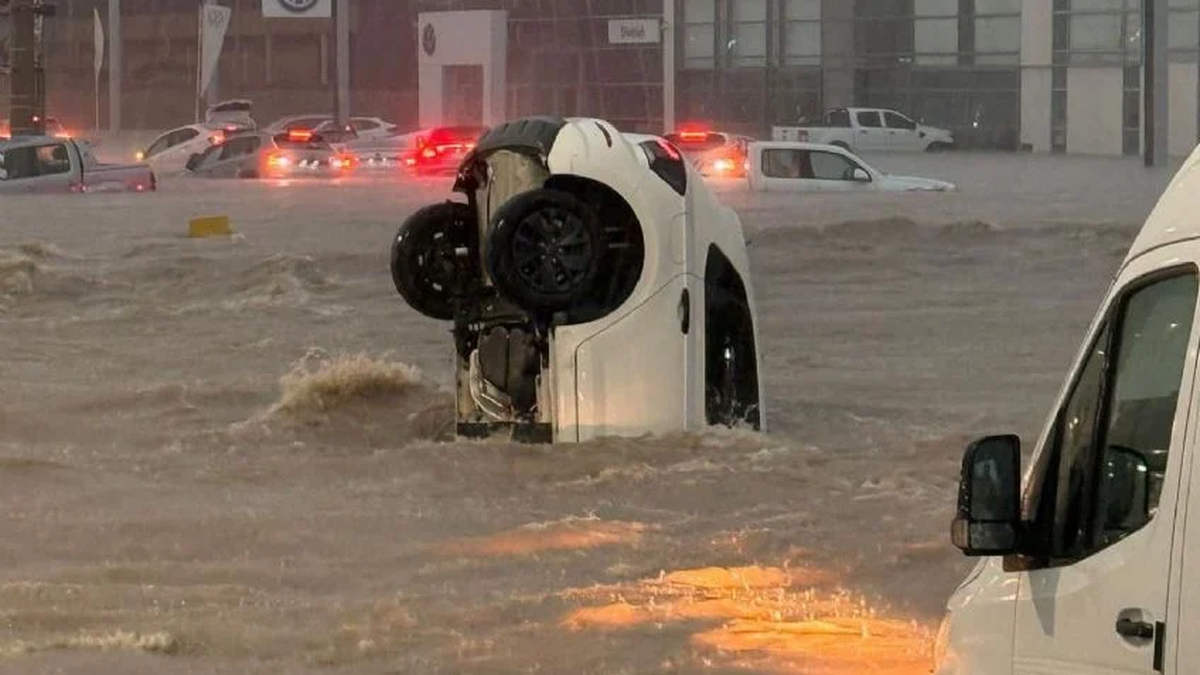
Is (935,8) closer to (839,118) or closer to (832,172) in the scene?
(839,118)

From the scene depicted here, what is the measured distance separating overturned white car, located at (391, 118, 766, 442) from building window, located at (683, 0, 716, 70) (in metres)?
54.1

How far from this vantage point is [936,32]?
60594mm

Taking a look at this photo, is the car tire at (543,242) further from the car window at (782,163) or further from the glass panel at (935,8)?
the glass panel at (935,8)

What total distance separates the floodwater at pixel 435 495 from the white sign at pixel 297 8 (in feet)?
138

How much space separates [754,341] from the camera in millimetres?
11430

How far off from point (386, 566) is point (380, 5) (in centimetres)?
6292

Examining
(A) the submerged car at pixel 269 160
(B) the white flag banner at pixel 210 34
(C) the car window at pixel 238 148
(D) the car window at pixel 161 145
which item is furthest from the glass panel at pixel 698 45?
(C) the car window at pixel 238 148

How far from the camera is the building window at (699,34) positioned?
6519cm

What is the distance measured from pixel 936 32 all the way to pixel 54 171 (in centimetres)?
3055

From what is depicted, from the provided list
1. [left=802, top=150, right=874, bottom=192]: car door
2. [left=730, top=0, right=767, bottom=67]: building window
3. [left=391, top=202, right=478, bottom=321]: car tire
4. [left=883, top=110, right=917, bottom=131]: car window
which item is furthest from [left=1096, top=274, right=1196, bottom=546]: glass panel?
[left=730, top=0, right=767, bottom=67]: building window

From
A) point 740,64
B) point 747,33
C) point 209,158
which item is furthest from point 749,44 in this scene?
point 209,158

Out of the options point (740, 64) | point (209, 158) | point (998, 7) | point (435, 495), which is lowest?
point (435, 495)

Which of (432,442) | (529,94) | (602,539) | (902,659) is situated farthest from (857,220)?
(529,94)

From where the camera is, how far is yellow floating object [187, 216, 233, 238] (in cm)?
2861
